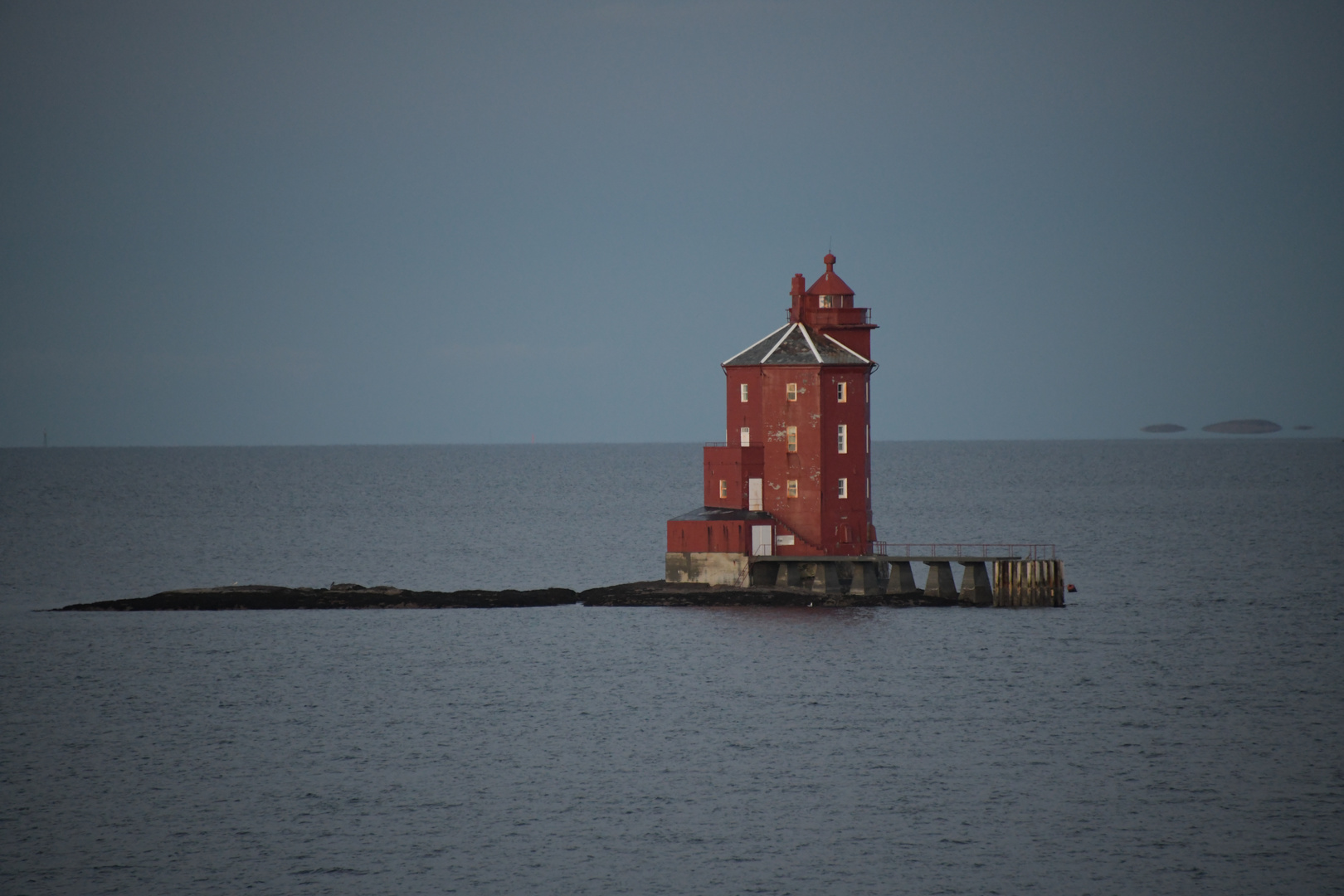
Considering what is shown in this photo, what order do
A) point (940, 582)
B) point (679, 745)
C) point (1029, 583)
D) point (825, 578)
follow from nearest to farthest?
point (679, 745) → point (825, 578) → point (940, 582) → point (1029, 583)

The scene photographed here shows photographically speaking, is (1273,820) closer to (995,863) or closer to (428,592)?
(995,863)

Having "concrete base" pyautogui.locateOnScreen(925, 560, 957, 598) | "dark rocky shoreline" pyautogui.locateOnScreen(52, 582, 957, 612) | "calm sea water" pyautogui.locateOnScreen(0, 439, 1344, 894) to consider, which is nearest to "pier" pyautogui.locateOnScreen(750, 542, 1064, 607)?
"concrete base" pyautogui.locateOnScreen(925, 560, 957, 598)

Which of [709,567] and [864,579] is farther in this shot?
[709,567]

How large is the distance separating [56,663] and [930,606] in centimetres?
3198

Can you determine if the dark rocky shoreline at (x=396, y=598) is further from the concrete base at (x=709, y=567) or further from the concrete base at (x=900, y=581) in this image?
the concrete base at (x=900, y=581)

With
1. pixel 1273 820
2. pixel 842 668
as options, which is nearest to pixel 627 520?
pixel 842 668

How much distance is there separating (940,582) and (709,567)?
9.24 m

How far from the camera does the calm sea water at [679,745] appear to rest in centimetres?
3075

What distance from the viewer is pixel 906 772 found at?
1463 inches

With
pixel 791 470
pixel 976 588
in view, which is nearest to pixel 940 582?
pixel 976 588

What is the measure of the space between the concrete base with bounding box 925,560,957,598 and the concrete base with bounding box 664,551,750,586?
761 cm

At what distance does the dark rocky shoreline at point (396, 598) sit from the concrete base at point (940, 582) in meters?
0.37

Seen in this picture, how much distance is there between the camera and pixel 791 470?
56.9 meters

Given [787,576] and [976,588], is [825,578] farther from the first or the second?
[976,588]
